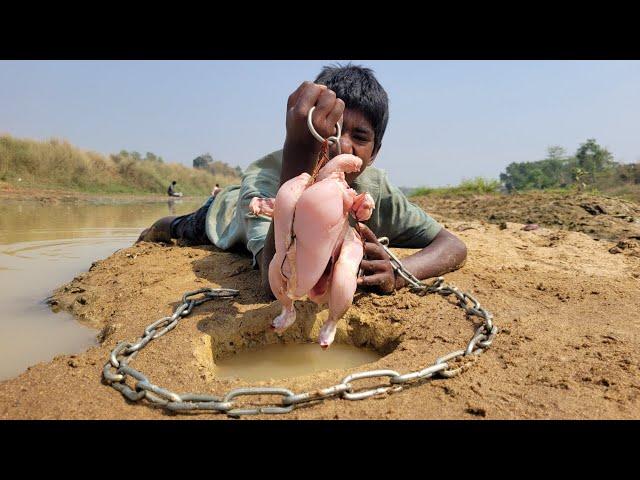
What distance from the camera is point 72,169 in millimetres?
23969

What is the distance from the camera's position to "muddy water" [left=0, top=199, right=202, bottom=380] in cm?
257

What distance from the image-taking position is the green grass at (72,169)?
2150cm

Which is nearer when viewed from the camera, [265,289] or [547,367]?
[547,367]

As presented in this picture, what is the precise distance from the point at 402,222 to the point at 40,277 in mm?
3302

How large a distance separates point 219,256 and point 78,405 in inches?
98.8

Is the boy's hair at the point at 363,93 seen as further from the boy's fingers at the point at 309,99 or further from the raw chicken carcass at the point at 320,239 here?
the raw chicken carcass at the point at 320,239

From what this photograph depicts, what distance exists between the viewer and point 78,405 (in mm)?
1662

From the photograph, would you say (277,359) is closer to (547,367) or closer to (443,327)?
(443,327)

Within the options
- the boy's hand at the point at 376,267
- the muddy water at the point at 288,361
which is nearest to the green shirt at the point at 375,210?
the boy's hand at the point at 376,267

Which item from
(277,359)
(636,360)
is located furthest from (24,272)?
(636,360)

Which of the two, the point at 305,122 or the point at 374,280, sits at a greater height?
the point at 305,122

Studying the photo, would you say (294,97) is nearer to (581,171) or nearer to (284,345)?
(284,345)

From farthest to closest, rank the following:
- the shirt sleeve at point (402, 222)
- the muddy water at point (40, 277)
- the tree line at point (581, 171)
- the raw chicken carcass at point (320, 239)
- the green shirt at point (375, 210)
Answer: the tree line at point (581, 171)
the shirt sleeve at point (402, 222)
the green shirt at point (375, 210)
the muddy water at point (40, 277)
the raw chicken carcass at point (320, 239)

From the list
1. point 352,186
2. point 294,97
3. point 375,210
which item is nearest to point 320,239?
point 294,97
